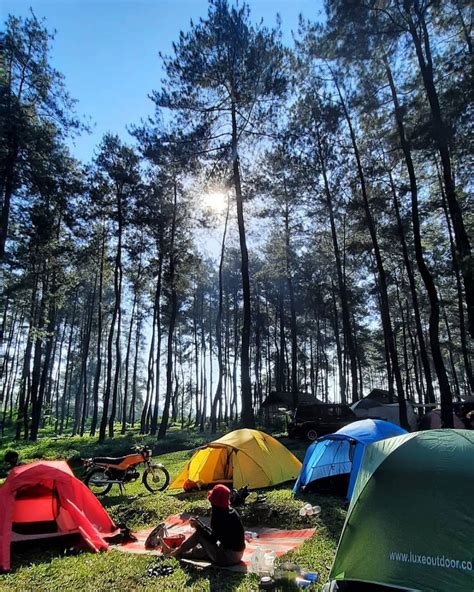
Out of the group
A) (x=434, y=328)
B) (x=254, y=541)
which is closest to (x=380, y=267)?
(x=434, y=328)

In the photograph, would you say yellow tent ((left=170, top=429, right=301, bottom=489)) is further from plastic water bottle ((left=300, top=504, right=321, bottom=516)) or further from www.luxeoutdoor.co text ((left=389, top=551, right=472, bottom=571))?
www.luxeoutdoor.co text ((left=389, top=551, right=472, bottom=571))

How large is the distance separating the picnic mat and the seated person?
0.11 m

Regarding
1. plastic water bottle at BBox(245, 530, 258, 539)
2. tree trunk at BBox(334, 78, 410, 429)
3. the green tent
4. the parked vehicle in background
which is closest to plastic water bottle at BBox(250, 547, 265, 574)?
the green tent

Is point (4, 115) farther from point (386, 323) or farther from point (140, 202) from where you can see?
point (386, 323)

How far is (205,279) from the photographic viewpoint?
30516mm

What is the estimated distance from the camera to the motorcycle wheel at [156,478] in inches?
395

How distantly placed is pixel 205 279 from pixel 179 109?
1654 cm

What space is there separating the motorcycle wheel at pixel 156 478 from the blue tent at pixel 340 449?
11.1 ft

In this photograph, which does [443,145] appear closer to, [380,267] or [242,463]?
[380,267]

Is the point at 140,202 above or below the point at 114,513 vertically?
above

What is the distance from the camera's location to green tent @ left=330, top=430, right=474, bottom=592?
3652 mm

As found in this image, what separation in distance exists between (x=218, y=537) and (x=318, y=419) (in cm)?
1337

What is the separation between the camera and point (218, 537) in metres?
5.30

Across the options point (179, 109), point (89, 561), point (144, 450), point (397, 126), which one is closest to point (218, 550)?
point (89, 561)
